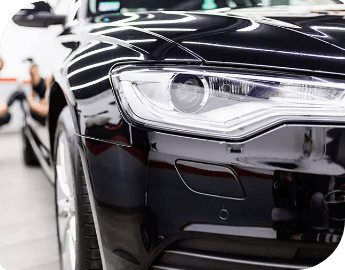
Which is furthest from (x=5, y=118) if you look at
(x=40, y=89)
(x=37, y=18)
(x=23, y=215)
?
(x=37, y=18)

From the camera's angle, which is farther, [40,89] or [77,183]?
[40,89]

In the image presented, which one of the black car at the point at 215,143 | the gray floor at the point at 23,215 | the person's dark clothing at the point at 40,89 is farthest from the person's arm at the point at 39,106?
the black car at the point at 215,143

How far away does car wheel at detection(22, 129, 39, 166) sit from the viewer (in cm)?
359

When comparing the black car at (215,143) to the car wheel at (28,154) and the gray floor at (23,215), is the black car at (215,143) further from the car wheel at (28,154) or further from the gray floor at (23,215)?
the car wheel at (28,154)

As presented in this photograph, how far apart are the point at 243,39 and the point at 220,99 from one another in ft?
0.66

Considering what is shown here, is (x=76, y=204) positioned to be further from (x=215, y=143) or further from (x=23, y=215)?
(x=23, y=215)

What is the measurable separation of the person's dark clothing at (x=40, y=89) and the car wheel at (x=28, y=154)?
0.72 meters

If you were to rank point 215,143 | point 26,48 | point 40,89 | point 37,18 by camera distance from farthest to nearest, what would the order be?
1. point 26,48
2. point 40,89
3. point 37,18
4. point 215,143

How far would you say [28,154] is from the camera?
371cm

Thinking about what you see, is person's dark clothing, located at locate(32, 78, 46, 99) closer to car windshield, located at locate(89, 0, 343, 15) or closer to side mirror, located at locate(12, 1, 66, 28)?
side mirror, located at locate(12, 1, 66, 28)

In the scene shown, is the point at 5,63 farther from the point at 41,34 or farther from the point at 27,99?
the point at 41,34

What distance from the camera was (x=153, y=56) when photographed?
6.04 ft

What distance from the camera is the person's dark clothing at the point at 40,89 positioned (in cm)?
269

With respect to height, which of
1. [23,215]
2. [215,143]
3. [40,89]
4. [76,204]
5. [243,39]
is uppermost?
[243,39]
